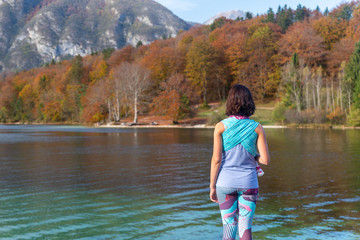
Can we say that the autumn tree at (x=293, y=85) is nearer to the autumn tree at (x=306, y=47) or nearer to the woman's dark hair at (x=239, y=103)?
the autumn tree at (x=306, y=47)

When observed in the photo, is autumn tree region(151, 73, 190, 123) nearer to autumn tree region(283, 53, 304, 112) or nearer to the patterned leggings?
autumn tree region(283, 53, 304, 112)

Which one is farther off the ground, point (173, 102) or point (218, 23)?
point (218, 23)

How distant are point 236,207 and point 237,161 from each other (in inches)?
21.8

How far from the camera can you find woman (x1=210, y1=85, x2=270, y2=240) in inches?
160

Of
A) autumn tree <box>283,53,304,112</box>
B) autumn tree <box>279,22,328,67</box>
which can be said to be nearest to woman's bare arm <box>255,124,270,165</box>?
autumn tree <box>283,53,304,112</box>

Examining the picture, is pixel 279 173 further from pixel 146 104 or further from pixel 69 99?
pixel 69 99

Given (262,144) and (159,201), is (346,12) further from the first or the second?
(262,144)

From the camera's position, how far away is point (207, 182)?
40.3 ft

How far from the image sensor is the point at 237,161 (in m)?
4.07

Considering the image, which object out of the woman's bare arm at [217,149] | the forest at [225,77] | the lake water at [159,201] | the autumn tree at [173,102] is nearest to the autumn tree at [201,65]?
the forest at [225,77]

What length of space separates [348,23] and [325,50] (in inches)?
558

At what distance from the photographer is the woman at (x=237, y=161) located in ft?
13.3

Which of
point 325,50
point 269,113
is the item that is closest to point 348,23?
point 325,50

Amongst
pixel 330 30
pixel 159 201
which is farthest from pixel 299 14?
pixel 159 201
